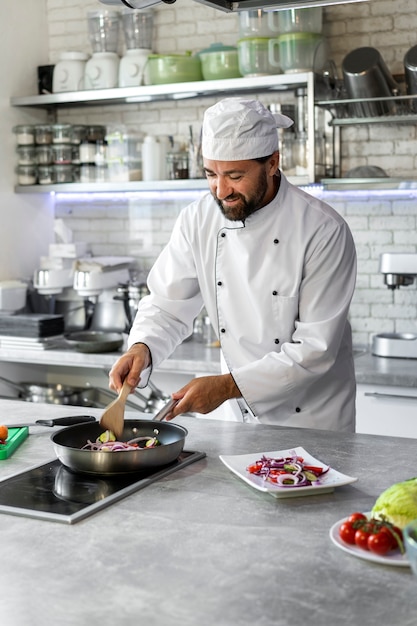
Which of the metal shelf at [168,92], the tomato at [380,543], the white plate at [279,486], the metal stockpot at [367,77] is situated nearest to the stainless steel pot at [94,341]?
the metal shelf at [168,92]

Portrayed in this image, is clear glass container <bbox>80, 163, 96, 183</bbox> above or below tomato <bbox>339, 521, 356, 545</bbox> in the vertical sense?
above

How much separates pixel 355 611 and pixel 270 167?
184 centimetres

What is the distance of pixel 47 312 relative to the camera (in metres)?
5.45

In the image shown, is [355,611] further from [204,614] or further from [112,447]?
[112,447]

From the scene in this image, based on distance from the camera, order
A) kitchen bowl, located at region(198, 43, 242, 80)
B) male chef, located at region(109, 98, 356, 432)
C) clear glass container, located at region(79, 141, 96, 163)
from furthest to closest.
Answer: clear glass container, located at region(79, 141, 96, 163) → kitchen bowl, located at region(198, 43, 242, 80) → male chef, located at region(109, 98, 356, 432)

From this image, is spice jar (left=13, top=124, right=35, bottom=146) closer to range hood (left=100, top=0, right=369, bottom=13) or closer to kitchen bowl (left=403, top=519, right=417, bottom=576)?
range hood (left=100, top=0, right=369, bottom=13)

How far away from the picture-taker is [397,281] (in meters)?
4.32

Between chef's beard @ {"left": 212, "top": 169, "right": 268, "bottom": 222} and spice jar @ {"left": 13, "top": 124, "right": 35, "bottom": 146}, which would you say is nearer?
chef's beard @ {"left": 212, "top": 169, "right": 268, "bottom": 222}

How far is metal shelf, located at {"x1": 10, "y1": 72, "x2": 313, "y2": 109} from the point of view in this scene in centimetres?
447

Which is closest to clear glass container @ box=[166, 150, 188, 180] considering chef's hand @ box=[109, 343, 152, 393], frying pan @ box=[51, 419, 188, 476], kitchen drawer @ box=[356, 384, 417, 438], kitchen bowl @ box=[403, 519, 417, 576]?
kitchen drawer @ box=[356, 384, 417, 438]

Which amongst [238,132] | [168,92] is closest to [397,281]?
[168,92]

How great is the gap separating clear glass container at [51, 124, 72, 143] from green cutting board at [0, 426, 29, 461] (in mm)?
2995

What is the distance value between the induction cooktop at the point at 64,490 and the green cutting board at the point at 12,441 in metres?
0.15

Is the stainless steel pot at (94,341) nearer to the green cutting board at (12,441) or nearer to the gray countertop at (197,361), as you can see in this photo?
the gray countertop at (197,361)
